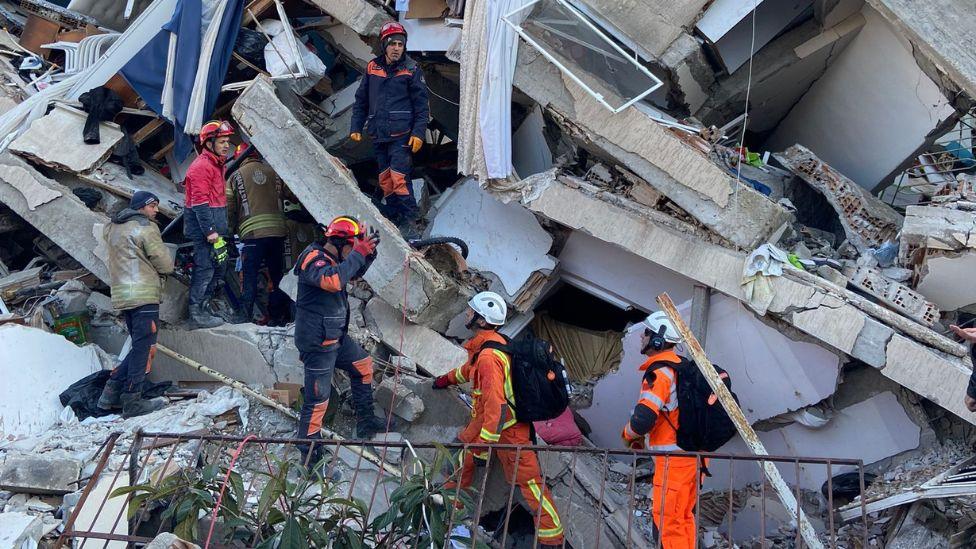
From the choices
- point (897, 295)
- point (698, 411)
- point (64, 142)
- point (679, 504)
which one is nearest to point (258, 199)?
point (64, 142)

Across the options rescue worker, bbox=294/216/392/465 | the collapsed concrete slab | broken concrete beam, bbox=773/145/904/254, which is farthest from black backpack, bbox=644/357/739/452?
rescue worker, bbox=294/216/392/465

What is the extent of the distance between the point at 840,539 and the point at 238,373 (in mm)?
4892

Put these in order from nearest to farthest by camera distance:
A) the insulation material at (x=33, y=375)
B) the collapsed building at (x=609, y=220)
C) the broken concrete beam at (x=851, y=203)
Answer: the collapsed building at (x=609, y=220)
the broken concrete beam at (x=851, y=203)
the insulation material at (x=33, y=375)

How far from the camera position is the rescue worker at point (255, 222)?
9.75m

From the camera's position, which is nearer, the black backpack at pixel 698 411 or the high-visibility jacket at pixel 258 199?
the black backpack at pixel 698 411

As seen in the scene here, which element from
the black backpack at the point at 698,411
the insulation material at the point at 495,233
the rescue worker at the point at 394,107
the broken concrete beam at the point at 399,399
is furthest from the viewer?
the insulation material at the point at 495,233

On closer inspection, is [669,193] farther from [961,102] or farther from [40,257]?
[40,257]

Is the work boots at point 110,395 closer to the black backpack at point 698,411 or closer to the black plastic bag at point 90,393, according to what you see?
the black plastic bag at point 90,393

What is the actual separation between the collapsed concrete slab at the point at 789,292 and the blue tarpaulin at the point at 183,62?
327 centimetres

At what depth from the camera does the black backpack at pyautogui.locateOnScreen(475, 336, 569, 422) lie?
7.34 m

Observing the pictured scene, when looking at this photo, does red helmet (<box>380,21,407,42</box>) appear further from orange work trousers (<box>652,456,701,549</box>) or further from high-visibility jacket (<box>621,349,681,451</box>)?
orange work trousers (<box>652,456,701,549</box>)

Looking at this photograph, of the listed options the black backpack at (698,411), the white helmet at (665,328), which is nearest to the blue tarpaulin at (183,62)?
the white helmet at (665,328)

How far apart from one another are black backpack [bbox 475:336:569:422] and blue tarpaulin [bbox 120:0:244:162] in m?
4.29

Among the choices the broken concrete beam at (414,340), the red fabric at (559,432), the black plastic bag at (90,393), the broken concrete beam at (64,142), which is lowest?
the black plastic bag at (90,393)
